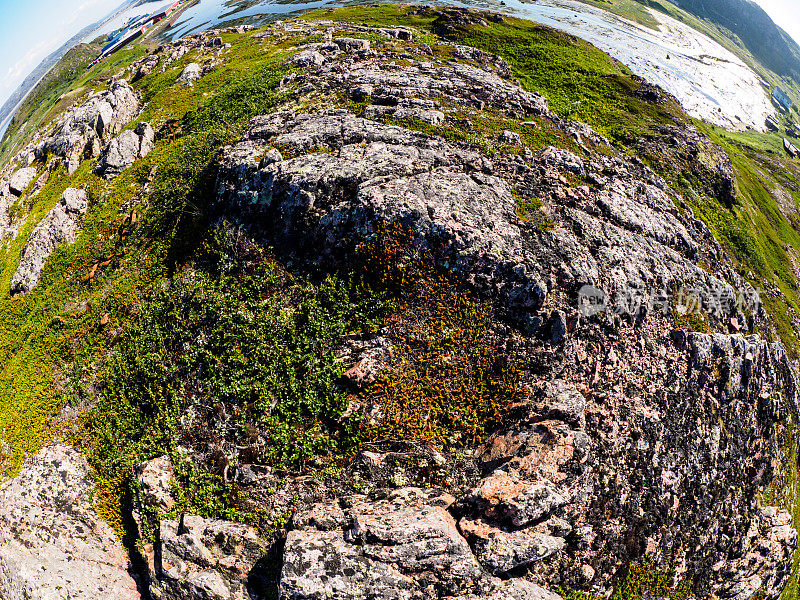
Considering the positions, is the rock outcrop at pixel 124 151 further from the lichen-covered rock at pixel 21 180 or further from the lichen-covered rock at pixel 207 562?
the lichen-covered rock at pixel 207 562

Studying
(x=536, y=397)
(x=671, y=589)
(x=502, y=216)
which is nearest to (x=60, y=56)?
(x=502, y=216)

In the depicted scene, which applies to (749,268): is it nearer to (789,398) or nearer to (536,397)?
(789,398)

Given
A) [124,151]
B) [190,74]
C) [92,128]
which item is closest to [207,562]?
[124,151]

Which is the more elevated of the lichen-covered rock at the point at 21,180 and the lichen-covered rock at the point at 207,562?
the lichen-covered rock at the point at 207,562

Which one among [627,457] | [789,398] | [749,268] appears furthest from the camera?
[749,268]

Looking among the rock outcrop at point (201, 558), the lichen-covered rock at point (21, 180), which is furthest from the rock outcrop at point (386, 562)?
the lichen-covered rock at point (21, 180)

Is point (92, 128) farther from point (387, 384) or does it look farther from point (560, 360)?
point (560, 360)
